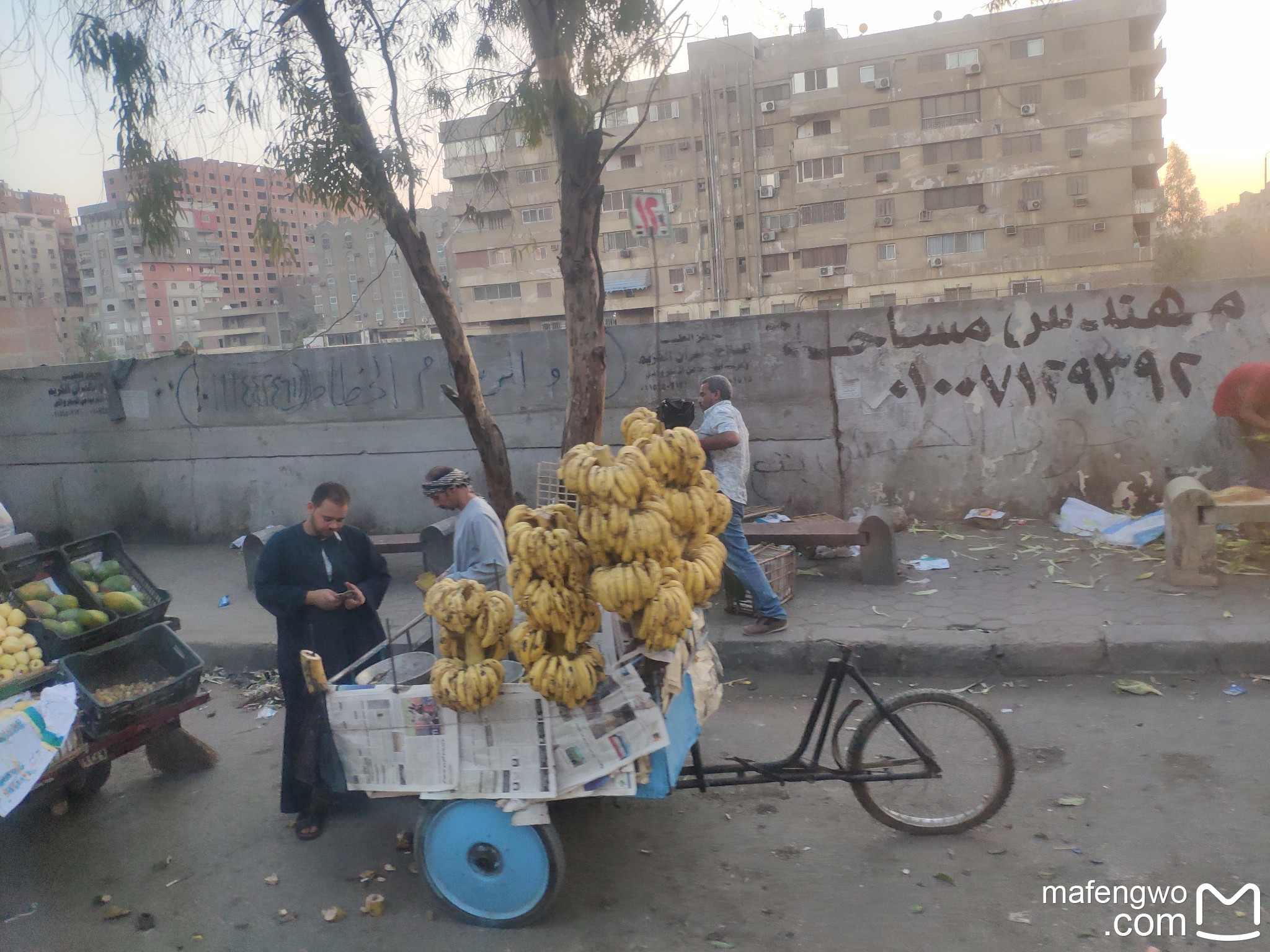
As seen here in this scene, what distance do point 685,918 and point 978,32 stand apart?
51801 millimetres

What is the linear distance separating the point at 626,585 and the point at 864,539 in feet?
14.5

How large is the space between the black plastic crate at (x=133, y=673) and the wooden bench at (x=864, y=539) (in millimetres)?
4088

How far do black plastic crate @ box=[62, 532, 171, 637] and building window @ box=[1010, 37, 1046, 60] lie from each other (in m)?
51.1

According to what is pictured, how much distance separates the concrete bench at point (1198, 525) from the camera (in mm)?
6156

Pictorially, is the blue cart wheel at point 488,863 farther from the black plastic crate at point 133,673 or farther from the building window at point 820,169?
the building window at point 820,169

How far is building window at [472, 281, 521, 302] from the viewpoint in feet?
195

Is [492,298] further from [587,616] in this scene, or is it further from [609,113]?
[587,616]

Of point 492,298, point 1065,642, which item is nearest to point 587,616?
point 1065,642

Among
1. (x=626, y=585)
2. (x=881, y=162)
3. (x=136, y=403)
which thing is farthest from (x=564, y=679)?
(x=881, y=162)

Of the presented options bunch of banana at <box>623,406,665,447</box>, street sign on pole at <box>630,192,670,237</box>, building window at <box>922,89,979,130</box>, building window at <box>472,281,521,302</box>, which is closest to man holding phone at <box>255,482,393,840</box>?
bunch of banana at <box>623,406,665,447</box>

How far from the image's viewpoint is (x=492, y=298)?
197 feet

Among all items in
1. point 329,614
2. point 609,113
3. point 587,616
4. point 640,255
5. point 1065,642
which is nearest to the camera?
point 587,616

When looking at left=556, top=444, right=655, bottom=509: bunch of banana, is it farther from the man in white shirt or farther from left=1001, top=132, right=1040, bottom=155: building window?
left=1001, top=132, right=1040, bottom=155: building window

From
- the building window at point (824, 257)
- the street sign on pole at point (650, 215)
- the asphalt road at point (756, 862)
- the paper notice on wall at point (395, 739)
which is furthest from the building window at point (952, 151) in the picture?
the paper notice on wall at point (395, 739)
